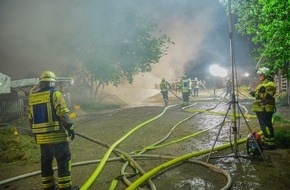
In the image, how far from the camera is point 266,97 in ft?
19.1

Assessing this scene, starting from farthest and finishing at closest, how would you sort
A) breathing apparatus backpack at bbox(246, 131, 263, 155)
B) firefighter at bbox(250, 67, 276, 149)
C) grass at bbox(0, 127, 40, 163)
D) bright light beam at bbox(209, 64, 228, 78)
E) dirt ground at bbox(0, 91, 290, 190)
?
bright light beam at bbox(209, 64, 228, 78), grass at bbox(0, 127, 40, 163), firefighter at bbox(250, 67, 276, 149), breathing apparatus backpack at bbox(246, 131, 263, 155), dirt ground at bbox(0, 91, 290, 190)

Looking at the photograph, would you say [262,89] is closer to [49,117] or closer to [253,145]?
[253,145]

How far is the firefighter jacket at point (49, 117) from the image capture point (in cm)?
403

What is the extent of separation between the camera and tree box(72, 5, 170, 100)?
65.1 feet

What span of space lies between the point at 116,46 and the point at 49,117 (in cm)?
1716

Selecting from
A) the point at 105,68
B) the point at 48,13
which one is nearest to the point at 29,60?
the point at 48,13

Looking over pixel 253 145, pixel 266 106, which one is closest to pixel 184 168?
pixel 253 145

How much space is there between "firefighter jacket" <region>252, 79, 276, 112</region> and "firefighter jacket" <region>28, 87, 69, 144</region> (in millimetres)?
4362

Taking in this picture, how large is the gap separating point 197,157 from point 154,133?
2.97m

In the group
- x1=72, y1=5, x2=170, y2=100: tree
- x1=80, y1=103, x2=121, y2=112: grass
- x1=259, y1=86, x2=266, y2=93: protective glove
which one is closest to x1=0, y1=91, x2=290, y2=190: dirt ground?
x1=259, y1=86, x2=266, y2=93: protective glove

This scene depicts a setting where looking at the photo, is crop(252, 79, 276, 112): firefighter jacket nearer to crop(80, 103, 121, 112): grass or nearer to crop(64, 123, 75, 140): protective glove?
crop(64, 123, 75, 140): protective glove

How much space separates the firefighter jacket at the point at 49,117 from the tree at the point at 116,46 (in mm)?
15892

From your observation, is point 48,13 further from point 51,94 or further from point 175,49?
point 175,49

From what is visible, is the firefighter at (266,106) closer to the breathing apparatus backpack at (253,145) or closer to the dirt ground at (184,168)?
the dirt ground at (184,168)
